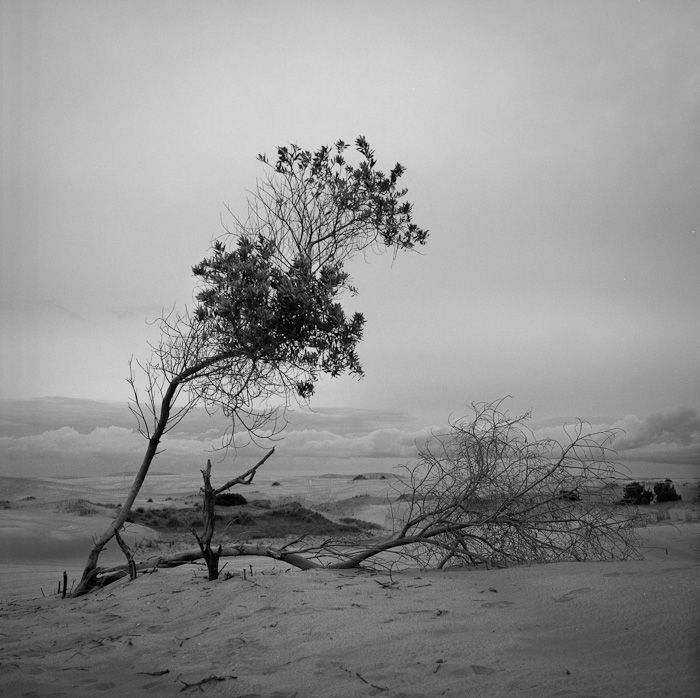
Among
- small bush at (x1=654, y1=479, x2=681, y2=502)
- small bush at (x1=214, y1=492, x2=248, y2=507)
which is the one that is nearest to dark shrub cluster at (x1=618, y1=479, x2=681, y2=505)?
small bush at (x1=654, y1=479, x2=681, y2=502)

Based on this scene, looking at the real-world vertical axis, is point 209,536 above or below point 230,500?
above

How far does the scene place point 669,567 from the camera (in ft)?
13.0

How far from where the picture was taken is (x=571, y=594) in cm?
372

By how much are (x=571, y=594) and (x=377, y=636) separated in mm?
1242

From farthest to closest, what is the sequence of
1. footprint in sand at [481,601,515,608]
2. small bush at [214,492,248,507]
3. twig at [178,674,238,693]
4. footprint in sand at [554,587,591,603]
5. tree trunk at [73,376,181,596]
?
small bush at [214,492,248,507]
tree trunk at [73,376,181,596]
footprint in sand at [481,601,515,608]
footprint in sand at [554,587,591,603]
twig at [178,674,238,693]

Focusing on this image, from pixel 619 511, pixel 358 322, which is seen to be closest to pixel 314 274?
pixel 358 322

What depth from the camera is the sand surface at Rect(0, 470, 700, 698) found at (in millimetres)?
2730

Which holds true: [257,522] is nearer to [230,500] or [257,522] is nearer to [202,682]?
[230,500]

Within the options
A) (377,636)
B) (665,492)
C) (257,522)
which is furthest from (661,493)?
(377,636)

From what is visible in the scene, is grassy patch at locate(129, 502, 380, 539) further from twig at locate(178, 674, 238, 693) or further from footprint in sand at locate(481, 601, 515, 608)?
twig at locate(178, 674, 238, 693)

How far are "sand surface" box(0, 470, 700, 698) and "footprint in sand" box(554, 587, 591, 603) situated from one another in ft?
0.06

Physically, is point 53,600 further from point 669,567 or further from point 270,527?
point 270,527

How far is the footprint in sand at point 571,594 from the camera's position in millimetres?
3648

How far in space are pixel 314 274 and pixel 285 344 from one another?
34.2 inches
